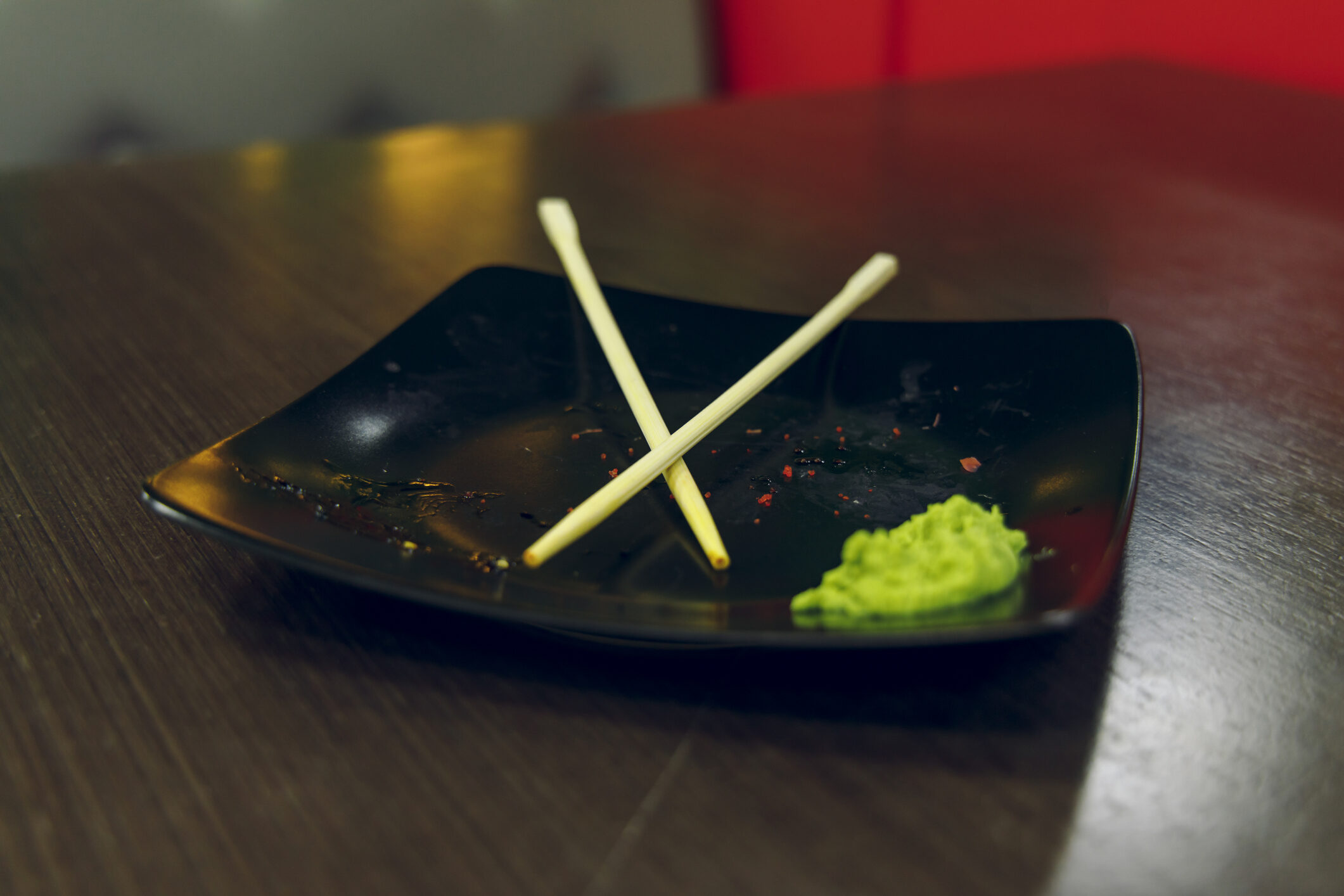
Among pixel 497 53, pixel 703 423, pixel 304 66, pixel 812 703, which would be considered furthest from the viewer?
pixel 497 53

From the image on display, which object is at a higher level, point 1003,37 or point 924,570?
point 924,570

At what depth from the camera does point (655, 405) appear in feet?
2.12

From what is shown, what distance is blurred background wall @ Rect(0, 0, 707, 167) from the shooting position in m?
1.72

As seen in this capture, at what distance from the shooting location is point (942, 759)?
1.25ft

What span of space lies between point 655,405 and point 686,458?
66mm

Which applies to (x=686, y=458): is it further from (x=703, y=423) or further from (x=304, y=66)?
(x=304, y=66)

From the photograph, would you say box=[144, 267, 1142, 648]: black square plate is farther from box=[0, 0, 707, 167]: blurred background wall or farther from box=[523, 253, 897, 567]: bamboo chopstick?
box=[0, 0, 707, 167]: blurred background wall

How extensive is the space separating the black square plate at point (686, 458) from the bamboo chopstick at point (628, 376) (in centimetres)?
1

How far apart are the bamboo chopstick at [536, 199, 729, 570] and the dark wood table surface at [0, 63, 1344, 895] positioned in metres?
0.08

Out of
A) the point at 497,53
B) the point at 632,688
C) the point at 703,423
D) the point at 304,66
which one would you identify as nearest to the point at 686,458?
the point at 703,423

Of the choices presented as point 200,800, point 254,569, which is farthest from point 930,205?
point 200,800

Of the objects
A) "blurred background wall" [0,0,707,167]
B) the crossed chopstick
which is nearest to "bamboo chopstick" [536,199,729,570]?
the crossed chopstick

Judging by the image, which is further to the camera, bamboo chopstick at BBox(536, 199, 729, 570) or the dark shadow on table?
bamboo chopstick at BBox(536, 199, 729, 570)

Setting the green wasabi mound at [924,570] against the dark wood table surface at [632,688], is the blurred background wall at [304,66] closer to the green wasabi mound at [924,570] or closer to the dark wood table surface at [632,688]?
the dark wood table surface at [632,688]
